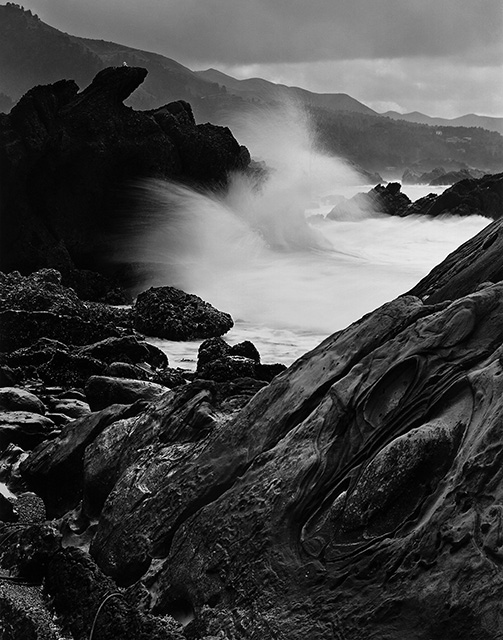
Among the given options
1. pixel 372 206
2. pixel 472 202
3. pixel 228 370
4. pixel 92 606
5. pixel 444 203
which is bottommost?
pixel 92 606

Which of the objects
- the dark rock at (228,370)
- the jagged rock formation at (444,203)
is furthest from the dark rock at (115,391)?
the jagged rock formation at (444,203)

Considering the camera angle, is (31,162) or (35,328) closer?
(35,328)

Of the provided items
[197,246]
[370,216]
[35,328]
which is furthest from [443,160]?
[35,328]

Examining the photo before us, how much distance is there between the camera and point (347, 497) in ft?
14.8

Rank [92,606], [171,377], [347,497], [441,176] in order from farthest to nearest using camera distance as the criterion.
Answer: [441,176] < [171,377] < [92,606] < [347,497]

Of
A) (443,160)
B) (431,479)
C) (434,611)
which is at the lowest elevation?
(434,611)

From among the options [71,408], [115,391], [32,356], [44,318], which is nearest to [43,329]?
[44,318]

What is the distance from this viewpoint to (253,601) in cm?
442

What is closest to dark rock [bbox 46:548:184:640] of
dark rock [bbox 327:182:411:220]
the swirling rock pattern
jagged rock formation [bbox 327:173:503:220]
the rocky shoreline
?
the rocky shoreline

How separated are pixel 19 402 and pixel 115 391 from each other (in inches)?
37.8

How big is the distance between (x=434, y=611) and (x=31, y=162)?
14.8m

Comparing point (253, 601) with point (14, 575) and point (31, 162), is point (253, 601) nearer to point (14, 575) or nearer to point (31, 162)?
point (14, 575)

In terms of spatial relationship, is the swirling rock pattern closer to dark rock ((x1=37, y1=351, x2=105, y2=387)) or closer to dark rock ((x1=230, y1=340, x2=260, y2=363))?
dark rock ((x1=37, y1=351, x2=105, y2=387))

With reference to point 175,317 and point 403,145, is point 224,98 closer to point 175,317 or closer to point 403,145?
point 403,145
